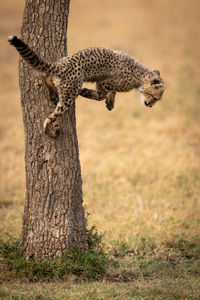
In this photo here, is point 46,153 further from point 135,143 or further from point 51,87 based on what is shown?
point 135,143

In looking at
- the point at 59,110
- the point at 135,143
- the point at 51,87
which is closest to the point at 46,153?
the point at 59,110

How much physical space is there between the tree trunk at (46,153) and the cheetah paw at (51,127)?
0.11m

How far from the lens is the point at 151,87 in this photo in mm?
5871

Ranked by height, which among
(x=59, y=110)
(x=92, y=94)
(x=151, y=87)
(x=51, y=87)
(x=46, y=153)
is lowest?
(x=46, y=153)

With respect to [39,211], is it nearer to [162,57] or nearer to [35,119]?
[35,119]

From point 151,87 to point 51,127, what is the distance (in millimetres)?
1790

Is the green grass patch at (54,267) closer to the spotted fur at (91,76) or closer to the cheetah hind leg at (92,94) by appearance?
the spotted fur at (91,76)

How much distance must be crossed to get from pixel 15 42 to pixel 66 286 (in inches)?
94.5

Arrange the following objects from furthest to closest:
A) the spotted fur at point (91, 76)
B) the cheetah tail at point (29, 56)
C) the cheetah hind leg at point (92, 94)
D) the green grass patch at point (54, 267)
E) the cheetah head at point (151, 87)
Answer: the cheetah head at point (151, 87), the cheetah hind leg at point (92, 94), the green grass patch at point (54, 267), the spotted fur at point (91, 76), the cheetah tail at point (29, 56)

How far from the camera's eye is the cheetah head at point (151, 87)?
19.2ft

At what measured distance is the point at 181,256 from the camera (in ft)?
19.5

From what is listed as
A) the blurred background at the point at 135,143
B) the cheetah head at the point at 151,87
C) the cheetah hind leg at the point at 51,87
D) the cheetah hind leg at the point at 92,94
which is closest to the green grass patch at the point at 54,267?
the blurred background at the point at 135,143

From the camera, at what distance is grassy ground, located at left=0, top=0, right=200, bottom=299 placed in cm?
475

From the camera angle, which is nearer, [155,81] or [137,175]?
[155,81]
